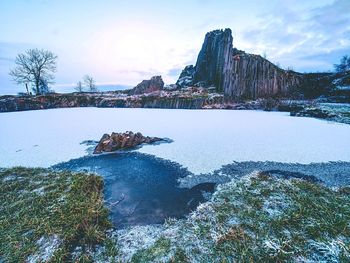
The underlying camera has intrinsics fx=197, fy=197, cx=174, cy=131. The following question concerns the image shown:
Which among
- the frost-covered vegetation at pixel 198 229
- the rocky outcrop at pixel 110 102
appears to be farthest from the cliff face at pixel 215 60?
the frost-covered vegetation at pixel 198 229

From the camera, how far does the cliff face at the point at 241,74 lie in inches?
1738

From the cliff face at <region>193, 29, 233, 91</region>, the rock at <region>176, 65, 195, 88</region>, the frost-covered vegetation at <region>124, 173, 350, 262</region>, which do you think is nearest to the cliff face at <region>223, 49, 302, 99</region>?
the cliff face at <region>193, 29, 233, 91</region>

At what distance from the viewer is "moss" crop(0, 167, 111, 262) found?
3.87 meters

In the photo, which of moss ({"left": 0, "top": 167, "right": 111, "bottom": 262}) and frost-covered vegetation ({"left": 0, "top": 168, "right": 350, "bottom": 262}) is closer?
frost-covered vegetation ({"left": 0, "top": 168, "right": 350, "bottom": 262})

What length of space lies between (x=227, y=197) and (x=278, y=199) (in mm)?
1369

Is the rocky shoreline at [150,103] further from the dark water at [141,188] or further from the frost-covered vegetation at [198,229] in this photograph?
the frost-covered vegetation at [198,229]

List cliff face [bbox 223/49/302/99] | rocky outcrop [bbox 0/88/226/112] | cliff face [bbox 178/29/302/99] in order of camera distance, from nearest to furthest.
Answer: rocky outcrop [bbox 0/88/226/112] < cliff face [bbox 223/49/302/99] < cliff face [bbox 178/29/302/99]

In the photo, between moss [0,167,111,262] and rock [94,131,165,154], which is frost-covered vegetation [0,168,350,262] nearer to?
moss [0,167,111,262]

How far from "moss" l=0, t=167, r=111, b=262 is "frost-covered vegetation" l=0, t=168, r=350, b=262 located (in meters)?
0.02

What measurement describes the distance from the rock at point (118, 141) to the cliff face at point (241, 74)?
35213 millimetres

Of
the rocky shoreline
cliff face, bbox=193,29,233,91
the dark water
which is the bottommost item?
the dark water

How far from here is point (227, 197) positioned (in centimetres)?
570

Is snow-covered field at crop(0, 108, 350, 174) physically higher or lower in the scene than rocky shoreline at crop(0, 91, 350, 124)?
lower

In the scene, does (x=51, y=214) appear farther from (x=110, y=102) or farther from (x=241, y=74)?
(x=241, y=74)
